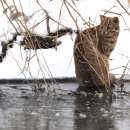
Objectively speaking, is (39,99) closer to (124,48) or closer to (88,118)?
(88,118)

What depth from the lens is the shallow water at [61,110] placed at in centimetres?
385

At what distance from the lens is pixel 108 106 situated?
4410 millimetres

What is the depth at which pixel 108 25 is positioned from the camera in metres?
5.48

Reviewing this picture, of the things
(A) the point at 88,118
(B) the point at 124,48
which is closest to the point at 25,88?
(A) the point at 88,118

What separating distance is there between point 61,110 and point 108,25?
5.21 feet

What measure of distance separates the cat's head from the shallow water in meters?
0.67

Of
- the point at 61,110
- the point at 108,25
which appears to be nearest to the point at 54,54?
the point at 108,25

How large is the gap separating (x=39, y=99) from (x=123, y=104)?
831 millimetres

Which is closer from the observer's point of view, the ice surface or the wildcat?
the wildcat

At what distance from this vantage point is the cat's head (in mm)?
5265

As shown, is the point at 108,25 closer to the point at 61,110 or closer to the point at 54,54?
the point at 54,54

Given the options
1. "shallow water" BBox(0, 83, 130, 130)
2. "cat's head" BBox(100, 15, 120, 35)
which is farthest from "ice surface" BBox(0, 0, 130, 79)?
"shallow water" BBox(0, 83, 130, 130)

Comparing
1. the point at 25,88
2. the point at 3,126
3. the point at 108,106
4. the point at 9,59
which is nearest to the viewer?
the point at 3,126

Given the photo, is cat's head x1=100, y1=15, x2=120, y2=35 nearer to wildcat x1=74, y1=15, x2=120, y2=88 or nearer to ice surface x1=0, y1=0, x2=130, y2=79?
wildcat x1=74, y1=15, x2=120, y2=88
